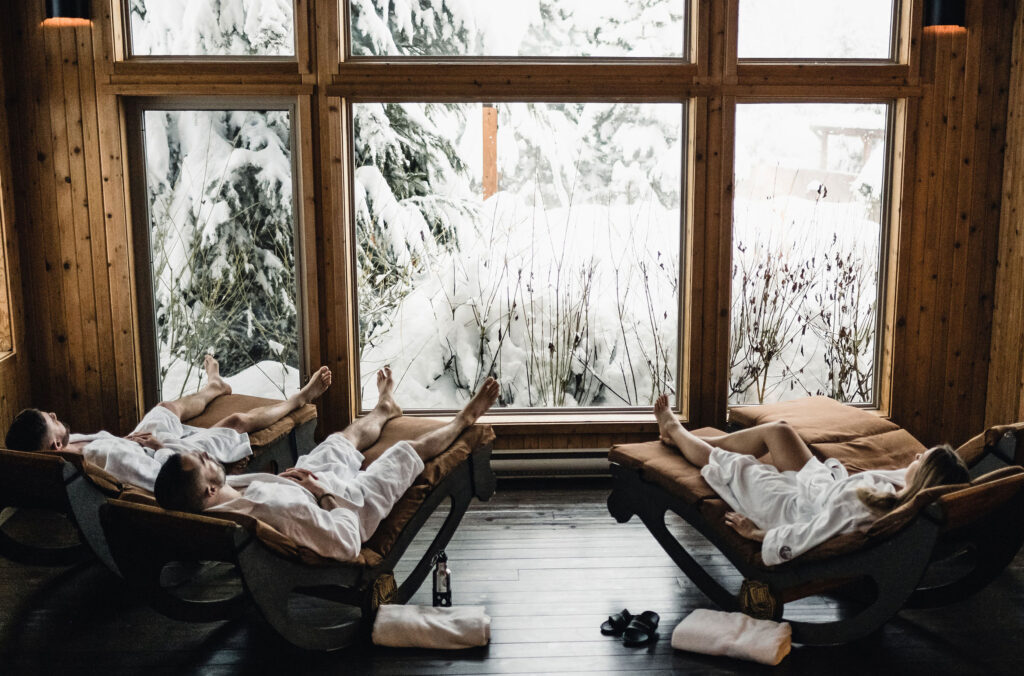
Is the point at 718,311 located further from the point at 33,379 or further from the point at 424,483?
the point at 33,379

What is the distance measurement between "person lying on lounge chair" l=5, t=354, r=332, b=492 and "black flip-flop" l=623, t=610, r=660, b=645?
5.20ft

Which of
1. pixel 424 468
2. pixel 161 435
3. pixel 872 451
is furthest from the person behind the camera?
pixel 872 451

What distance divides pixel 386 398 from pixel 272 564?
4.86ft

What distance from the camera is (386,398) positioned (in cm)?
414

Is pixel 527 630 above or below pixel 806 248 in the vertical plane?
below

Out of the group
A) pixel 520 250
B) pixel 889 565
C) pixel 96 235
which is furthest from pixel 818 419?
pixel 96 235

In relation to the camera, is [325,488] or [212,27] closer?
[325,488]

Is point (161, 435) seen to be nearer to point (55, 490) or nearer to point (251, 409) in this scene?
point (251, 409)

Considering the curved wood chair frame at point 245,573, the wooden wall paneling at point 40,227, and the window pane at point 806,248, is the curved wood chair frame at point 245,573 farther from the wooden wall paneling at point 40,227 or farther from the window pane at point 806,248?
the window pane at point 806,248

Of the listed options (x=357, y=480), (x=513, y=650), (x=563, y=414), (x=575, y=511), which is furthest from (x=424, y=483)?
(x=563, y=414)

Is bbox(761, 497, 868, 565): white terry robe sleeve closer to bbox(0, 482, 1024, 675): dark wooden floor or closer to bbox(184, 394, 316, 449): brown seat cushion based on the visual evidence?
bbox(0, 482, 1024, 675): dark wooden floor

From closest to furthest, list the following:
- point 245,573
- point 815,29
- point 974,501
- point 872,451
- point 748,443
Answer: point 245,573 → point 974,501 → point 748,443 → point 872,451 → point 815,29

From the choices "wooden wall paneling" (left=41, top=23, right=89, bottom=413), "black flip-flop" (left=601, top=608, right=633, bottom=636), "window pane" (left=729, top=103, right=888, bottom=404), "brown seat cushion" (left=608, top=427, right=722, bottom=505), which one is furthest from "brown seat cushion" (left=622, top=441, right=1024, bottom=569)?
"wooden wall paneling" (left=41, top=23, right=89, bottom=413)

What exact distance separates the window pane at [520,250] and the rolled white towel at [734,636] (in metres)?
1.83
